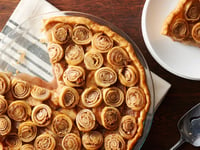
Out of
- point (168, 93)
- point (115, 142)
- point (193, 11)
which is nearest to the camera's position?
point (115, 142)

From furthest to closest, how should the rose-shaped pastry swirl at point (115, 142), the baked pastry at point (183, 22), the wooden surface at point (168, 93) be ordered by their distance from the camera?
the wooden surface at point (168, 93) < the baked pastry at point (183, 22) < the rose-shaped pastry swirl at point (115, 142)

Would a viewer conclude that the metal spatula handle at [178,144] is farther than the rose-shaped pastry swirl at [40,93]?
Yes

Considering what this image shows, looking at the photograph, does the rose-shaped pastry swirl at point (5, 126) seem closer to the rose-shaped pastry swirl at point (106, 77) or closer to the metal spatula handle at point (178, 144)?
the rose-shaped pastry swirl at point (106, 77)

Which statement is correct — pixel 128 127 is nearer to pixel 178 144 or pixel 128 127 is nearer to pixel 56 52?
pixel 178 144

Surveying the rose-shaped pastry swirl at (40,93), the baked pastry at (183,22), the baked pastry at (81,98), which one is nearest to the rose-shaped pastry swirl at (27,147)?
the baked pastry at (81,98)

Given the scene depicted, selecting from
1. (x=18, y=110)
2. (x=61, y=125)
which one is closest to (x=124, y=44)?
Result: (x=61, y=125)

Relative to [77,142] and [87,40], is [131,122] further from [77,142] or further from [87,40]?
[87,40]
